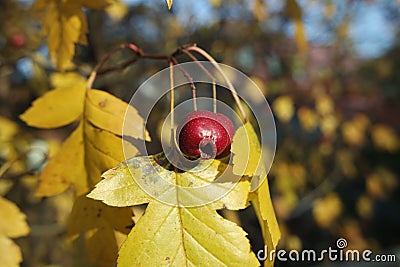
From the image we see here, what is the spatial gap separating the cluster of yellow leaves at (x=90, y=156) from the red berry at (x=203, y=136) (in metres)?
0.10

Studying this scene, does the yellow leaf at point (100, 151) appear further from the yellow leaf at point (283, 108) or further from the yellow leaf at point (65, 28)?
the yellow leaf at point (283, 108)

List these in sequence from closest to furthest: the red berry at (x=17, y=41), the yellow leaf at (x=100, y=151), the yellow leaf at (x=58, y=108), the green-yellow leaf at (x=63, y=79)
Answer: the yellow leaf at (x=100, y=151) < the yellow leaf at (x=58, y=108) < the green-yellow leaf at (x=63, y=79) < the red berry at (x=17, y=41)

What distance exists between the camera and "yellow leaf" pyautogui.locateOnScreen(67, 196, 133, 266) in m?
0.84

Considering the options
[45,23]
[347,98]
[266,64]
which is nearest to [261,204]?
[45,23]

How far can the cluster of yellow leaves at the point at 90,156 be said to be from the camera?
830 millimetres

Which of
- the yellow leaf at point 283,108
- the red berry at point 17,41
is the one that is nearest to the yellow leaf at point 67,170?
the red berry at point 17,41

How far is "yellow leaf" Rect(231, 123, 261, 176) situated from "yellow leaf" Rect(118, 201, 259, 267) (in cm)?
7

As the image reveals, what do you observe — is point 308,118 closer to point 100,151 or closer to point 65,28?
point 65,28

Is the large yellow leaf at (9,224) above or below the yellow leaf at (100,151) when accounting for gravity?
below

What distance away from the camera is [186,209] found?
0.69m

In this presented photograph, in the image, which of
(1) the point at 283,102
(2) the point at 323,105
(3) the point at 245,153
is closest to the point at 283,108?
(1) the point at 283,102

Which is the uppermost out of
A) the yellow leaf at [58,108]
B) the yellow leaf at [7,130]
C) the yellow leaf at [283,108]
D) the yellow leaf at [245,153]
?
the yellow leaf at [245,153]

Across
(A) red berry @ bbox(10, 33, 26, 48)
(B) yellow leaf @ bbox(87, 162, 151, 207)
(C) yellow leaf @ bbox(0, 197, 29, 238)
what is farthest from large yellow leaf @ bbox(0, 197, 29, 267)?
(A) red berry @ bbox(10, 33, 26, 48)

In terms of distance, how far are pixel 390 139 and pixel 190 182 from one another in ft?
11.8
